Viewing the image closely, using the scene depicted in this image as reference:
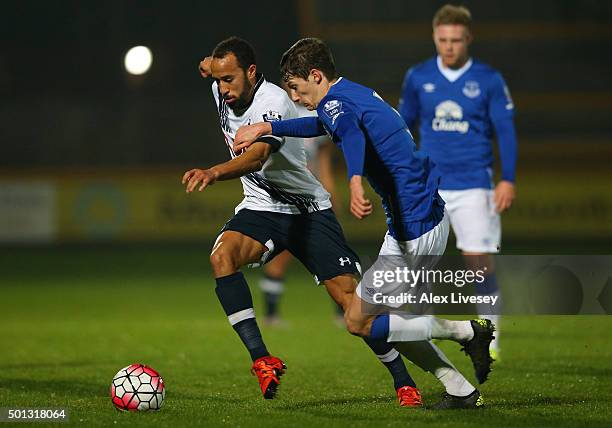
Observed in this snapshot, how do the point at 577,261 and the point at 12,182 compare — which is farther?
the point at 12,182

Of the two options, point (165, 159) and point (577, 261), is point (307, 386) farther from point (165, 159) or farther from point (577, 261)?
point (165, 159)

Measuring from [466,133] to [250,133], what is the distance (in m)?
2.56

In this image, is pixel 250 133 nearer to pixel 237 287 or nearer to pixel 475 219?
pixel 237 287

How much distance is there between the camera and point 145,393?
5512 mm

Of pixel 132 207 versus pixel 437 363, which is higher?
pixel 437 363

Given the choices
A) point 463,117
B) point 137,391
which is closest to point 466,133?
point 463,117

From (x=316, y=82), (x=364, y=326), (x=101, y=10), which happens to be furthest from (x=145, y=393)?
(x=101, y=10)

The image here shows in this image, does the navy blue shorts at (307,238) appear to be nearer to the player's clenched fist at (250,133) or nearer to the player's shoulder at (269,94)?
the player's clenched fist at (250,133)

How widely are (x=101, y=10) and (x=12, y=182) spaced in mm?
6196

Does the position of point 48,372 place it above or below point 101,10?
below

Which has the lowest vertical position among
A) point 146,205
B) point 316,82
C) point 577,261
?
point 146,205

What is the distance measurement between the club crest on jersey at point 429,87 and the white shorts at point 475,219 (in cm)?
74

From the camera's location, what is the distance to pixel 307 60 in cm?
541

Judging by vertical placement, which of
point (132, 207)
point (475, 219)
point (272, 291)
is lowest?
point (132, 207)
